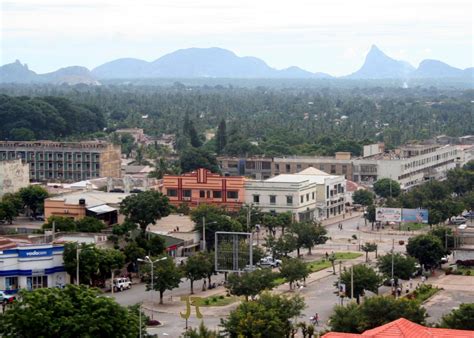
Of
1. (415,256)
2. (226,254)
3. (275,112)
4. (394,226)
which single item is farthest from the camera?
(275,112)

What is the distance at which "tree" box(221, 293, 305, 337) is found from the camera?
36.0 m

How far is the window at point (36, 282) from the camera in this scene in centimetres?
4728

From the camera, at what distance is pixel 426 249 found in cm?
5350

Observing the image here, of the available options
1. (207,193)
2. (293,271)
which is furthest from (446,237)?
(207,193)

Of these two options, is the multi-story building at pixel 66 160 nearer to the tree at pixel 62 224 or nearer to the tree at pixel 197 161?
the tree at pixel 197 161

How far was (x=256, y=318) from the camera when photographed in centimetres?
3644

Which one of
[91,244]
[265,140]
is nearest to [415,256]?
[91,244]

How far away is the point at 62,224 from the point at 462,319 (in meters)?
24.8

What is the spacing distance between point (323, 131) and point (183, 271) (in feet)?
282

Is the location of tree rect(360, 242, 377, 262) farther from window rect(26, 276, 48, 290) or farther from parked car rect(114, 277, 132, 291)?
window rect(26, 276, 48, 290)

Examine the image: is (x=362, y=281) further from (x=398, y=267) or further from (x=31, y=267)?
(x=31, y=267)

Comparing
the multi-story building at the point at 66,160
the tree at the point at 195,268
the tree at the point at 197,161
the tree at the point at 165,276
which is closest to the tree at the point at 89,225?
the tree at the point at 195,268

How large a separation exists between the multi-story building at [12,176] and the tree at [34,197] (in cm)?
432

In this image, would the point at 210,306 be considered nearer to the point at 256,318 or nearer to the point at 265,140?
the point at 256,318
